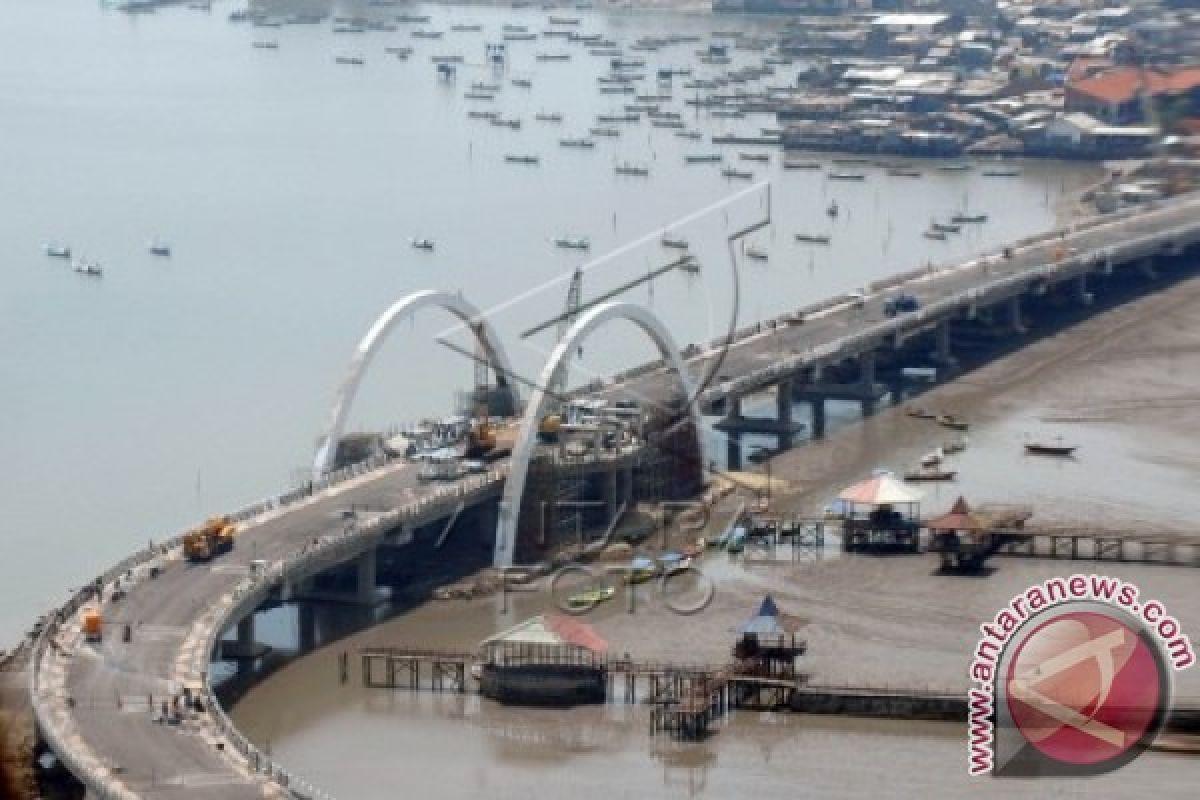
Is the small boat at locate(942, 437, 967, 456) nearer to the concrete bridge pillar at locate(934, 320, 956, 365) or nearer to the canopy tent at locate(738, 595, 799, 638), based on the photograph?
the concrete bridge pillar at locate(934, 320, 956, 365)

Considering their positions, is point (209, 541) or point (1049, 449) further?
point (1049, 449)

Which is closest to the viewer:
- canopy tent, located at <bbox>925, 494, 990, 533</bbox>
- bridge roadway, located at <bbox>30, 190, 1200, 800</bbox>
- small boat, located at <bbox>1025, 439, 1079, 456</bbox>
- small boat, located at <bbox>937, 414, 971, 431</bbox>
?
bridge roadway, located at <bbox>30, 190, 1200, 800</bbox>

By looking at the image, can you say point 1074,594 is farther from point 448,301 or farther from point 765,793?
point 448,301

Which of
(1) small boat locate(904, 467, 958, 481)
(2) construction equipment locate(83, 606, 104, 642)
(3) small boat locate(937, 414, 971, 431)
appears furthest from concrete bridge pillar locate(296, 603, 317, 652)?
(3) small boat locate(937, 414, 971, 431)

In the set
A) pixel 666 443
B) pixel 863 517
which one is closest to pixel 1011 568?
pixel 863 517

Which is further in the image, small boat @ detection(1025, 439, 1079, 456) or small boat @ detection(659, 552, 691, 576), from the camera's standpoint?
small boat @ detection(1025, 439, 1079, 456)

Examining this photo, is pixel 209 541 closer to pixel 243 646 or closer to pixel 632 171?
pixel 243 646

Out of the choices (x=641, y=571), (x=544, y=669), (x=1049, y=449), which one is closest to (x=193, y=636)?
(x=544, y=669)
